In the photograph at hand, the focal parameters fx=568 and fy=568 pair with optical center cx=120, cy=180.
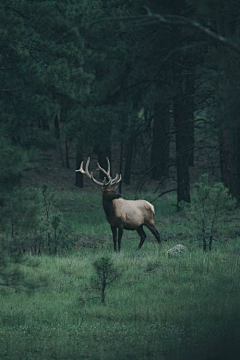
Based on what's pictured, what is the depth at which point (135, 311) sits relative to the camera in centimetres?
858

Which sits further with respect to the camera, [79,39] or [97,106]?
[97,106]

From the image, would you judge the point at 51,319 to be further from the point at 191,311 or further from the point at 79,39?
the point at 79,39

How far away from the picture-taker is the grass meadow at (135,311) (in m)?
6.85

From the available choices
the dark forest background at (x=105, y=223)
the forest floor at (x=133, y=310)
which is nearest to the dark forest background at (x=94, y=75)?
the dark forest background at (x=105, y=223)

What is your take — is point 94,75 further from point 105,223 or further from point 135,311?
point 135,311

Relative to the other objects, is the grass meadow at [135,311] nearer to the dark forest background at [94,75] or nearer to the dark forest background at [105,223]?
the dark forest background at [105,223]

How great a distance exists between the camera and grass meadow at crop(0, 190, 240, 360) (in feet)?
22.5

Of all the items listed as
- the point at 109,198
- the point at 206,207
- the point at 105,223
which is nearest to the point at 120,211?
the point at 109,198

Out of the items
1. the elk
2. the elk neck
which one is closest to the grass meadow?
the elk

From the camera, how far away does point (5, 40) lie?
49.5 feet

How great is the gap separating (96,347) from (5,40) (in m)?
10.3

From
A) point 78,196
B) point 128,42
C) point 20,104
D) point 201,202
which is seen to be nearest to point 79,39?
point 128,42

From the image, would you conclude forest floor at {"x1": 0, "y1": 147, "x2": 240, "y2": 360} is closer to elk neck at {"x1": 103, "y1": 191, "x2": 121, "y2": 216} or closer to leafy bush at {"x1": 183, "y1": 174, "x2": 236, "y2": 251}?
leafy bush at {"x1": 183, "y1": 174, "x2": 236, "y2": 251}

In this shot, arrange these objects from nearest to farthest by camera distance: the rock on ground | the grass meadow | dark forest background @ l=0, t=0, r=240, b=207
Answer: the grass meadow < the rock on ground < dark forest background @ l=0, t=0, r=240, b=207
